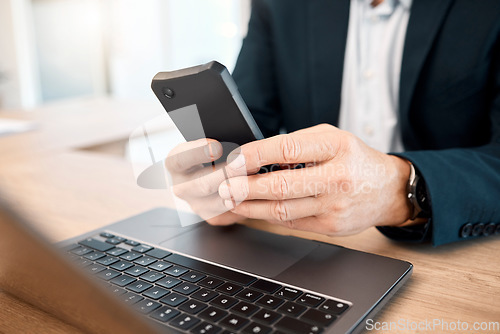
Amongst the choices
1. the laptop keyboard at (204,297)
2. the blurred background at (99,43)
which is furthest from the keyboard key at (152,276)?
the blurred background at (99,43)

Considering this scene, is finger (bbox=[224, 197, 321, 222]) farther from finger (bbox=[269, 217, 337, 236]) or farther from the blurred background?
the blurred background

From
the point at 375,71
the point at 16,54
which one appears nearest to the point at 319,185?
the point at 375,71

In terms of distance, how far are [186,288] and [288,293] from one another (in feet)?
0.29

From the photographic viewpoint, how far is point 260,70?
1.00 m

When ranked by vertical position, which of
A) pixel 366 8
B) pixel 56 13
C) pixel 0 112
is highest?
pixel 56 13

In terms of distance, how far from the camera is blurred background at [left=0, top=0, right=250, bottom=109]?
379cm

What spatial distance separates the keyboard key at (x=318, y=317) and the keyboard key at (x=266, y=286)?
0.14ft

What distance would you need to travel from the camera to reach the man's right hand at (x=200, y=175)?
1.48 feet

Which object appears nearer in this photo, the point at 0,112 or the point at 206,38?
the point at 0,112

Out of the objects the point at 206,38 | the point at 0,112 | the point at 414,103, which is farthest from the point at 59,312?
the point at 206,38

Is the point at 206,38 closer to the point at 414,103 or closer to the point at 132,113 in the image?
the point at 132,113

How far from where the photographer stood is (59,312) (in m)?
0.34

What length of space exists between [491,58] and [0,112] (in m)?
1.77

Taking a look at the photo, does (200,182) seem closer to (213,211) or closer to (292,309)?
(213,211)
